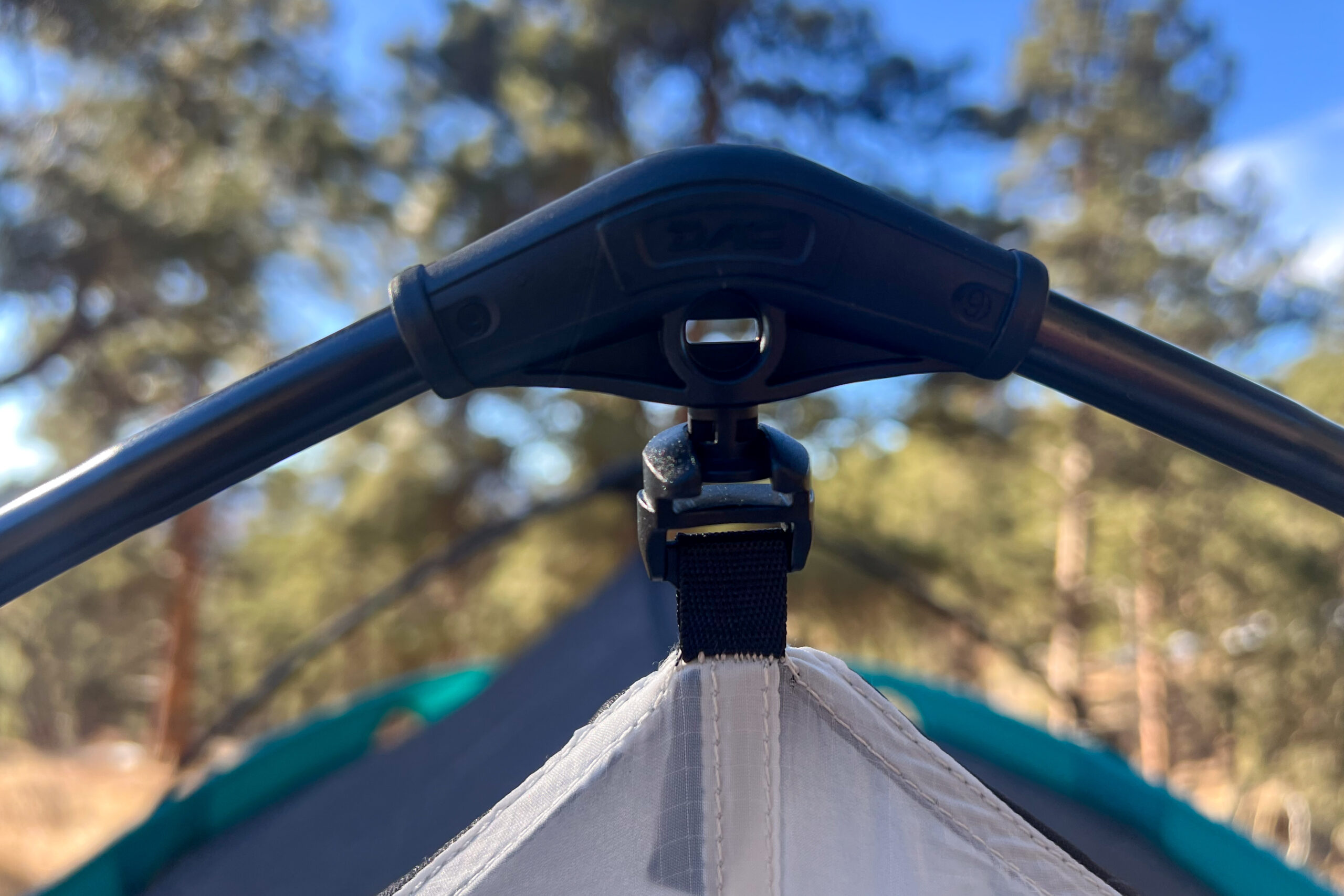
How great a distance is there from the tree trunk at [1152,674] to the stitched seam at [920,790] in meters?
5.46

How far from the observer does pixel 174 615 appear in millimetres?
4586

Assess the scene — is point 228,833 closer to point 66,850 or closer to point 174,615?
point 66,850

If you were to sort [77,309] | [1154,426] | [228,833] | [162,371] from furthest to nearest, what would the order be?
[162,371]
[77,309]
[228,833]
[1154,426]

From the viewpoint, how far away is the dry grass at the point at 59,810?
3.61 m

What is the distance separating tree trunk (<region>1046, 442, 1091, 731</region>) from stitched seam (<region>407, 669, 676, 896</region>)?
17.1 ft

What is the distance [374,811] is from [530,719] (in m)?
0.15

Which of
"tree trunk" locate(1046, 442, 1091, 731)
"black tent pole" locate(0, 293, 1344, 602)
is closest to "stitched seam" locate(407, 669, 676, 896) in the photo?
"black tent pole" locate(0, 293, 1344, 602)

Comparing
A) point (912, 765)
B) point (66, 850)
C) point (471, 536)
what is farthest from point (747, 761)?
point (66, 850)

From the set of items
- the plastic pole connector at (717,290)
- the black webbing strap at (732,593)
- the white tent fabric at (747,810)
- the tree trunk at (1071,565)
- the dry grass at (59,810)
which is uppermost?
the tree trunk at (1071,565)

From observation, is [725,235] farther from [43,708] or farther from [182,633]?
[43,708]

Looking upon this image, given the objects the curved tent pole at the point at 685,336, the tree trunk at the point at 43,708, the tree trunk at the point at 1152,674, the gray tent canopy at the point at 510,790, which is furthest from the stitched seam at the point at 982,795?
the tree trunk at the point at 43,708

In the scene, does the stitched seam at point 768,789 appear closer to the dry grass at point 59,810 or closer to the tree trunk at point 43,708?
the dry grass at point 59,810

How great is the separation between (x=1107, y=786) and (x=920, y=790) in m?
0.57

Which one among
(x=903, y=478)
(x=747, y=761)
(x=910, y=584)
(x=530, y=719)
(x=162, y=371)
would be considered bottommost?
(x=747, y=761)
